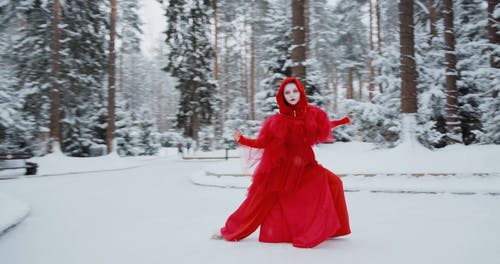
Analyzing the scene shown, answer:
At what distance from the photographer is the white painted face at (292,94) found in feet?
13.2

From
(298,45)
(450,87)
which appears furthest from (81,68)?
(450,87)

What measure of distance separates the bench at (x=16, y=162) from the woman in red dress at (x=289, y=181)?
14.9 m

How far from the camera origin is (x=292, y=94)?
402cm

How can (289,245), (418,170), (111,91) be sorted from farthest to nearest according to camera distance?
(111,91)
(418,170)
(289,245)

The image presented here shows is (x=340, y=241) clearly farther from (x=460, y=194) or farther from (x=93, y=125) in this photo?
(x=93, y=125)

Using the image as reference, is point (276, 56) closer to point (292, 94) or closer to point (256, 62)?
point (256, 62)

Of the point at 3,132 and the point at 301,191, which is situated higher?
the point at 3,132

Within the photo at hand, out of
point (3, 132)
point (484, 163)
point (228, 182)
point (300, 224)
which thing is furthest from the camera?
point (3, 132)

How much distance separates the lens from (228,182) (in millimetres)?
10805

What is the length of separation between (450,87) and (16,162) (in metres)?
19.0

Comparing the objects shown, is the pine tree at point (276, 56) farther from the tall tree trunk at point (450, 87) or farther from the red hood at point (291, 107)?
the red hood at point (291, 107)

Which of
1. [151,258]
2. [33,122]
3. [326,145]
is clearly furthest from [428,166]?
[33,122]

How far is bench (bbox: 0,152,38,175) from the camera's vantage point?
1505 cm

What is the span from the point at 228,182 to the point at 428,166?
18.8 ft
